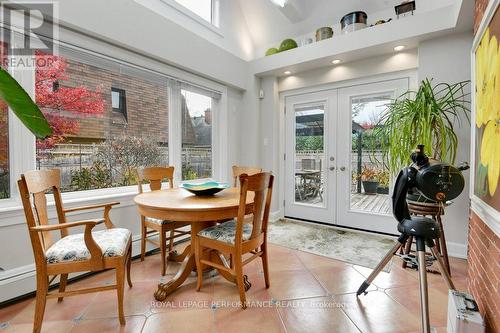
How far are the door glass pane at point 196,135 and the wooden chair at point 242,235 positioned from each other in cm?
158

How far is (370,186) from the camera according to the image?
10.9 ft

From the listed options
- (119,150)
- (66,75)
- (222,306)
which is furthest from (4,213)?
(222,306)

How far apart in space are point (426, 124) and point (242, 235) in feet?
6.06

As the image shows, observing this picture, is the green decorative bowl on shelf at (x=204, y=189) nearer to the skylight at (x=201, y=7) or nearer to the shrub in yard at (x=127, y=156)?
the shrub in yard at (x=127, y=156)

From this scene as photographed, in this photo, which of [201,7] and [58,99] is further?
[201,7]

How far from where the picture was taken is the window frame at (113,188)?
1.84 meters

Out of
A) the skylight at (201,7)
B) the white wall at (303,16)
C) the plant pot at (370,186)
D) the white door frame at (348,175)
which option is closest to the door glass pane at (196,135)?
the skylight at (201,7)

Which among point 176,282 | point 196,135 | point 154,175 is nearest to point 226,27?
point 196,135

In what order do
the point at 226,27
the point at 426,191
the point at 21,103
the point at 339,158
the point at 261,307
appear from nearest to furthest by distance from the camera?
the point at 21,103 < the point at 426,191 < the point at 261,307 < the point at 339,158 < the point at 226,27

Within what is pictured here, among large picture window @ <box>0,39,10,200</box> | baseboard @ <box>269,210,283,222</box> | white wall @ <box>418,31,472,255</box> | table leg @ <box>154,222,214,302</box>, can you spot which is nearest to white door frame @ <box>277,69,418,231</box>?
baseboard @ <box>269,210,283,222</box>

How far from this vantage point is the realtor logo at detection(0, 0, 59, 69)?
176 centimetres

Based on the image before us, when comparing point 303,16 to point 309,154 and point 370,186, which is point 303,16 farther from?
point 370,186

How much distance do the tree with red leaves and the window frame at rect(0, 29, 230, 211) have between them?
0.10 meters

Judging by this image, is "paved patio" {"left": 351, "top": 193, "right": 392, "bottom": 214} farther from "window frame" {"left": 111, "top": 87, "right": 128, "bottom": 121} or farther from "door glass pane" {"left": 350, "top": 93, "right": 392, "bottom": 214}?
"window frame" {"left": 111, "top": 87, "right": 128, "bottom": 121}
